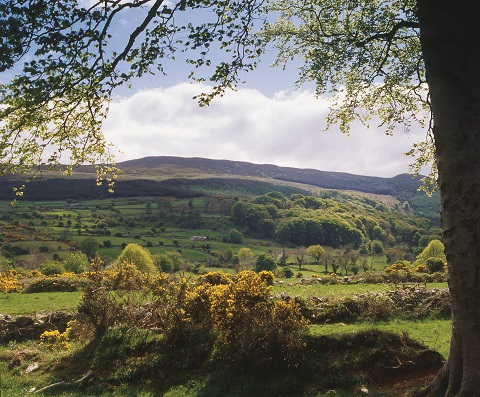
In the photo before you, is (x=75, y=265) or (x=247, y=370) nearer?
(x=247, y=370)

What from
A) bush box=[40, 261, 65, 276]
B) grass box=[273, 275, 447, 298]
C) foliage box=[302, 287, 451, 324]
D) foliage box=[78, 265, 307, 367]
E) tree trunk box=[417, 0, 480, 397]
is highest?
tree trunk box=[417, 0, 480, 397]

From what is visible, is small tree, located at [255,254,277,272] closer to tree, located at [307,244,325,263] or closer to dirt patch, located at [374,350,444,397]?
tree, located at [307,244,325,263]

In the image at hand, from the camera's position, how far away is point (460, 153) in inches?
225

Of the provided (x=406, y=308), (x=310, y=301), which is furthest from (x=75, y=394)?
(x=406, y=308)

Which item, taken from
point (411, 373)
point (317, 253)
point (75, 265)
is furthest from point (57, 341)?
point (317, 253)

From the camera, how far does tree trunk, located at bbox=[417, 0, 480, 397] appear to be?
5.63 metres

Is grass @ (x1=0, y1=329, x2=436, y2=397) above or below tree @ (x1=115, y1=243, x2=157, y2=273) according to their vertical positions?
above

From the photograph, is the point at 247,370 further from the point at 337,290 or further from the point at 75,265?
the point at 75,265

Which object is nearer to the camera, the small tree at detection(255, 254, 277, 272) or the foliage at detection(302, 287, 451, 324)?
the foliage at detection(302, 287, 451, 324)

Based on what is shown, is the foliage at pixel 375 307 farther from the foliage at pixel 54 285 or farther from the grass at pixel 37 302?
the foliage at pixel 54 285

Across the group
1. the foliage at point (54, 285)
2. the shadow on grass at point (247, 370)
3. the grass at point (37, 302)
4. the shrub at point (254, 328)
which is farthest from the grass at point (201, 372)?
the foliage at point (54, 285)

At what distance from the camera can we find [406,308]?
730 inches

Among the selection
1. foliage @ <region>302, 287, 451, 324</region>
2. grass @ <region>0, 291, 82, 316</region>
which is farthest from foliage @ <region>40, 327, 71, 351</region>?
foliage @ <region>302, 287, 451, 324</region>

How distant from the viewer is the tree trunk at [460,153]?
5.63 m
